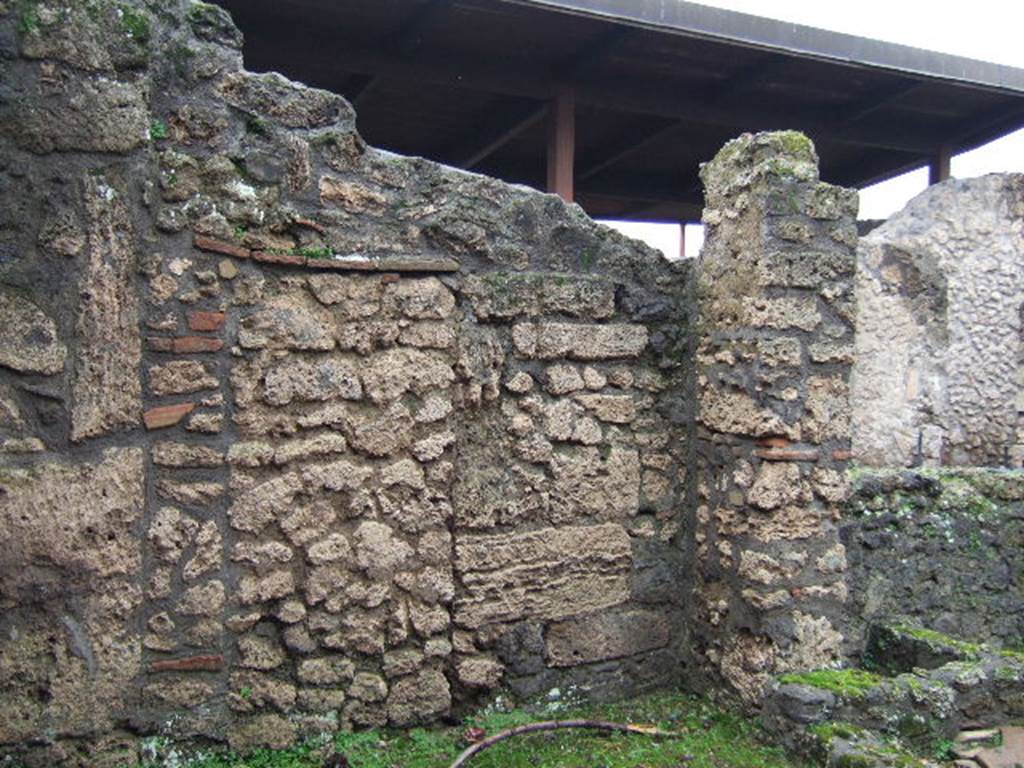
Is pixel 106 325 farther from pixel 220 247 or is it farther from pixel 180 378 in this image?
pixel 220 247

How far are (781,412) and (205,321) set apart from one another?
7.31 feet

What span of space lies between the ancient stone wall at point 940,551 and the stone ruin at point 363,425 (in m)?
0.03

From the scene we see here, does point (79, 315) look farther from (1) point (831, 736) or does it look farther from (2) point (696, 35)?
(2) point (696, 35)

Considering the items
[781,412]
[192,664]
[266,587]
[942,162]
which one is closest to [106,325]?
[266,587]

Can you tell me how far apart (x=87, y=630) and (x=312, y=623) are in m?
0.73

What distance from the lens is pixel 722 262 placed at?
13.0ft

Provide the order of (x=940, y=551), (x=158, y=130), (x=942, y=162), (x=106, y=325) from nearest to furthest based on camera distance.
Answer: (x=106, y=325), (x=158, y=130), (x=940, y=551), (x=942, y=162)

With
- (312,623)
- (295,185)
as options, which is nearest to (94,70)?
(295,185)

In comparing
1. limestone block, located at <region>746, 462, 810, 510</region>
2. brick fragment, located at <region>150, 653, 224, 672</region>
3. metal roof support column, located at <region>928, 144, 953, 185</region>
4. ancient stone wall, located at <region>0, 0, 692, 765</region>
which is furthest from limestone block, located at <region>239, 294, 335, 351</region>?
metal roof support column, located at <region>928, 144, 953, 185</region>

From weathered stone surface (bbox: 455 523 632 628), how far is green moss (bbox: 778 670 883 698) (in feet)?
2.57

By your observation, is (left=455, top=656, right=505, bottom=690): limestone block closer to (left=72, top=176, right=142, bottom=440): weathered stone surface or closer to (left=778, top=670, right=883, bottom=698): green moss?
(left=778, top=670, right=883, bottom=698): green moss

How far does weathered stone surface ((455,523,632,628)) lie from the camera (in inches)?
143

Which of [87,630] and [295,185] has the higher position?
[295,185]

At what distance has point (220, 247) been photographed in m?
3.11
